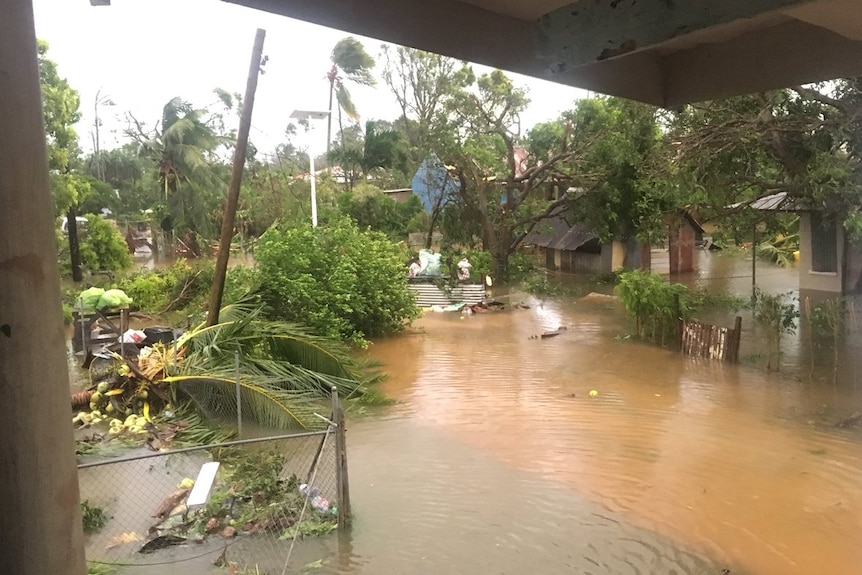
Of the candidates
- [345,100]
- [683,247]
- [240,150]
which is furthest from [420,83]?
[240,150]

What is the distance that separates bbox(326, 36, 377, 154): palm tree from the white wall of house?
16087 mm

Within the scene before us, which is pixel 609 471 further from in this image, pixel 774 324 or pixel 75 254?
pixel 75 254

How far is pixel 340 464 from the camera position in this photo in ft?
17.7

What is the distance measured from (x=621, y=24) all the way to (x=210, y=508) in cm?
531

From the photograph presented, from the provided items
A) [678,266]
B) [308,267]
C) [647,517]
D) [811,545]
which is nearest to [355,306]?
[308,267]

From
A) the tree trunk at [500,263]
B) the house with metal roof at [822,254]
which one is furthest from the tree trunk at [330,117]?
the house with metal roof at [822,254]

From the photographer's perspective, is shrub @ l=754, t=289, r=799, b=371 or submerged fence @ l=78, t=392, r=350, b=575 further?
shrub @ l=754, t=289, r=799, b=371

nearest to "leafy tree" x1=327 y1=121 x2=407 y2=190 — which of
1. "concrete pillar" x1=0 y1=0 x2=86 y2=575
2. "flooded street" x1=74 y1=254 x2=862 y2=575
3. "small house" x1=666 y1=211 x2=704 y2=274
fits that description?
"small house" x1=666 y1=211 x2=704 y2=274

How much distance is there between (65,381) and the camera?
61.2 inches

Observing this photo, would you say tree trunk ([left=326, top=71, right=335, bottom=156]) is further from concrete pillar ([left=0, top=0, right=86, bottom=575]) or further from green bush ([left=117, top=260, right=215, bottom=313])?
→ concrete pillar ([left=0, top=0, right=86, bottom=575])

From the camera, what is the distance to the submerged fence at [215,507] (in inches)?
204

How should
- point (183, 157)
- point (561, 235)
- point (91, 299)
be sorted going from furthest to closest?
1. point (561, 235)
2. point (183, 157)
3. point (91, 299)

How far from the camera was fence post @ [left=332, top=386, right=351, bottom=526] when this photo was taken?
17.0 feet

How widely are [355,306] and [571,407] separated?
5257 millimetres
